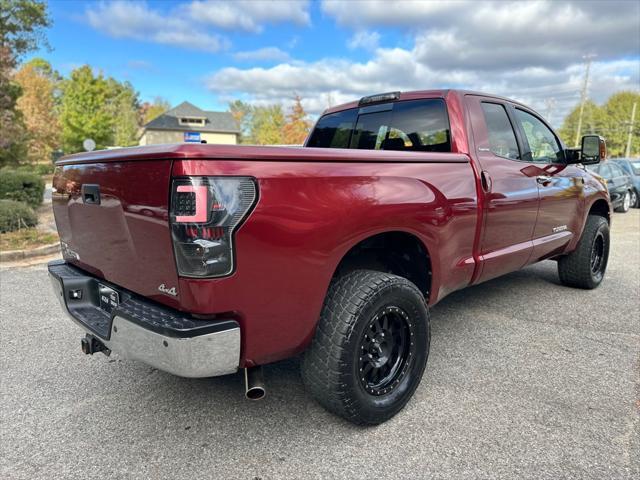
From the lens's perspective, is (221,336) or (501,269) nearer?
(221,336)

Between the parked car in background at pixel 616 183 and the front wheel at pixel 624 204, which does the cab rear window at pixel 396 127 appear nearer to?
the parked car in background at pixel 616 183

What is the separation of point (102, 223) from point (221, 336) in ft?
3.27

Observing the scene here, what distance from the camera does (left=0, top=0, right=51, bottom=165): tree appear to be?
14.7m

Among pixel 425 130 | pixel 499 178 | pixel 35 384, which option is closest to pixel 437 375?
pixel 499 178

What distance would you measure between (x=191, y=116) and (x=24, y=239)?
54.5m

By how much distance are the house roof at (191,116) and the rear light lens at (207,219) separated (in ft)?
190

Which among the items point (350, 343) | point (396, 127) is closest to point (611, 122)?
point (396, 127)

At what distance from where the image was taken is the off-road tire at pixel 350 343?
7.23 feet

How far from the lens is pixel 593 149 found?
4219mm

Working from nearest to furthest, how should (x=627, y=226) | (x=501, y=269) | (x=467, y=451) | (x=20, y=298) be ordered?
1. (x=467, y=451)
2. (x=501, y=269)
3. (x=20, y=298)
4. (x=627, y=226)

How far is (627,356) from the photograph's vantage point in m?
3.38

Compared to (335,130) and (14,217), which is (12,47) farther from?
(335,130)

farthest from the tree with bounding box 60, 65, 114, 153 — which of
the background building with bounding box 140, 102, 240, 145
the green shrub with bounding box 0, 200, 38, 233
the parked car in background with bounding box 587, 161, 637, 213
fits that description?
the parked car in background with bounding box 587, 161, 637, 213

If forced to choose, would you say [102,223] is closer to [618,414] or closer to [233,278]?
[233,278]
